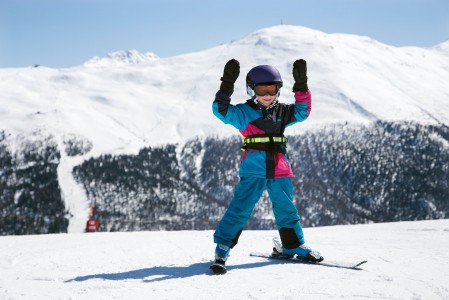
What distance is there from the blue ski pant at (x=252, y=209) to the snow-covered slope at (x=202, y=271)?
37cm

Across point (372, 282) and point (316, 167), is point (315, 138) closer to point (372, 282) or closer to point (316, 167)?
point (316, 167)

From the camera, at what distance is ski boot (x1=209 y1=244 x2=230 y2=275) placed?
160 inches

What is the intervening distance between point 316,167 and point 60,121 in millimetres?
110083

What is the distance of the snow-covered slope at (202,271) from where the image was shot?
3359mm

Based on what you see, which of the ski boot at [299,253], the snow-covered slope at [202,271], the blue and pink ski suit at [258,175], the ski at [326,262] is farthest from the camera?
the blue and pink ski suit at [258,175]

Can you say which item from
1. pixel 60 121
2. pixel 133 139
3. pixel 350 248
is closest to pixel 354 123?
pixel 133 139

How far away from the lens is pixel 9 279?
12.8 feet

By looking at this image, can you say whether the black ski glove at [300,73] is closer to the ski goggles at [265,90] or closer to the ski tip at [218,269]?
the ski goggles at [265,90]

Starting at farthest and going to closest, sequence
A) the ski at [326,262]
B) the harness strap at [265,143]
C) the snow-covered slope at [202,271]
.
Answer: the harness strap at [265,143]
the ski at [326,262]
the snow-covered slope at [202,271]

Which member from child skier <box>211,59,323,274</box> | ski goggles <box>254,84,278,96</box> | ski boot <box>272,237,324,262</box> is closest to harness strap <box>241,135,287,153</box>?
child skier <box>211,59,323,274</box>

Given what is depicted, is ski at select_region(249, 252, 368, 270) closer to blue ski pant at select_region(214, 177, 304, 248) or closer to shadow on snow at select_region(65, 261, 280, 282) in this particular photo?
blue ski pant at select_region(214, 177, 304, 248)

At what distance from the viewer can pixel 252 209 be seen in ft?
16.0

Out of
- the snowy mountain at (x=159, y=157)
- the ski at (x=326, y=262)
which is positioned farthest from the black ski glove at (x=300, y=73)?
the snowy mountain at (x=159, y=157)

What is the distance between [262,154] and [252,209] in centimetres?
65
